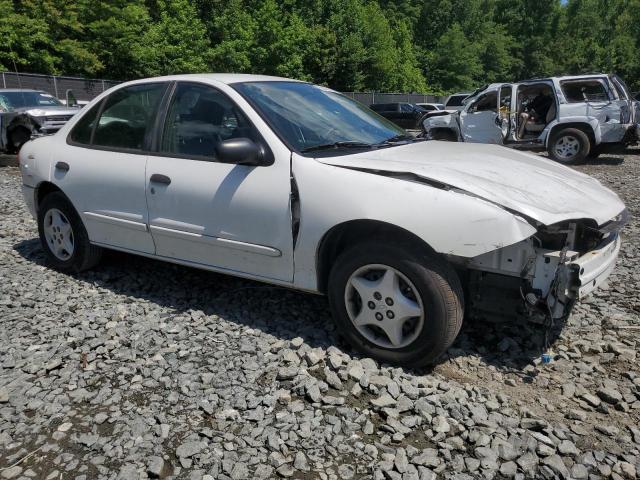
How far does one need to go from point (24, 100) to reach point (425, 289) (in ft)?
42.8

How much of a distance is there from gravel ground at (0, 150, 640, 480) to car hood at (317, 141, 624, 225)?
0.91 metres

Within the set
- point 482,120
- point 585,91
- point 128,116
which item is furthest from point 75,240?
point 585,91

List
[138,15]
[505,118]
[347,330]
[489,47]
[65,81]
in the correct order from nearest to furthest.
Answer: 1. [347,330]
2. [505,118]
3. [65,81]
4. [138,15]
5. [489,47]

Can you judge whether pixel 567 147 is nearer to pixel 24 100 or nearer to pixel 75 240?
pixel 75 240

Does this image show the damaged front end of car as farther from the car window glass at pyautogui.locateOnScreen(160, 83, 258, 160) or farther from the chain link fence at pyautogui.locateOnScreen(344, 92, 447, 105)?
the chain link fence at pyautogui.locateOnScreen(344, 92, 447, 105)

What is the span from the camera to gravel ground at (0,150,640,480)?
241 cm

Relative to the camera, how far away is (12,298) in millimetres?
4273

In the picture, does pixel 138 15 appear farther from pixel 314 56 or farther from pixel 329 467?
pixel 329 467

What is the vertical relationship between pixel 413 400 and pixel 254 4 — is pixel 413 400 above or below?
below

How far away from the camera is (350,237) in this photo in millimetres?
3227

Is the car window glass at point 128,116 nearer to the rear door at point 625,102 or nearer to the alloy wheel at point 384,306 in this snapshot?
the alloy wheel at point 384,306

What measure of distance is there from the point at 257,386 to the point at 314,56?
37.9 metres

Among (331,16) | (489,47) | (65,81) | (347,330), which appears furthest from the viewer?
(489,47)

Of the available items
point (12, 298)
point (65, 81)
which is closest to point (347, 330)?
point (12, 298)
